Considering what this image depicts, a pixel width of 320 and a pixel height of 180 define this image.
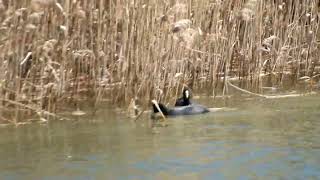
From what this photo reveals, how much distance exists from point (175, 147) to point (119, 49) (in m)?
2.73

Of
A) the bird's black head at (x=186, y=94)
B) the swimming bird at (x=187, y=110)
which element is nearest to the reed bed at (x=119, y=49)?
the bird's black head at (x=186, y=94)

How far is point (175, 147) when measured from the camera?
6816 millimetres

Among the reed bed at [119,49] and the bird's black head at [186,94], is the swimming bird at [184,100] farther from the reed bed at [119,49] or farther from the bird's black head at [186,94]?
the reed bed at [119,49]

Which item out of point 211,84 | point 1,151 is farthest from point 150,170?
point 211,84

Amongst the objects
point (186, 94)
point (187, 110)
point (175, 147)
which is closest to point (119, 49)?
point (186, 94)

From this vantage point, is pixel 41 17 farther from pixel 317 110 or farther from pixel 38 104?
pixel 317 110

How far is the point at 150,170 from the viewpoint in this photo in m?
5.90

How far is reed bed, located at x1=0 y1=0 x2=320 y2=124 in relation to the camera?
836cm

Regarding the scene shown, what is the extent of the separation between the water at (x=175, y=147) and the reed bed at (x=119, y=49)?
16.0 inches

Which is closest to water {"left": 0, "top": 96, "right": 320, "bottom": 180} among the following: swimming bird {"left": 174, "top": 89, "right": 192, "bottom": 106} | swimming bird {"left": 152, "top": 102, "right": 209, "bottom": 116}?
swimming bird {"left": 152, "top": 102, "right": 209, "bottom": 116}

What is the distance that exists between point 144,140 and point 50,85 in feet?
5.55

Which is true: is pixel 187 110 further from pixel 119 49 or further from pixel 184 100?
pixel 119 49

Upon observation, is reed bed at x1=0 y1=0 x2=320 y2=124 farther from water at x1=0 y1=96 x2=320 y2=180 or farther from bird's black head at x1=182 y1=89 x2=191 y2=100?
water at x1=0 y1=96 x2=320 y2=180

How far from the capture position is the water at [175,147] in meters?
5.84
